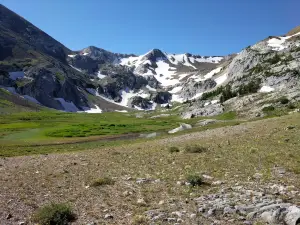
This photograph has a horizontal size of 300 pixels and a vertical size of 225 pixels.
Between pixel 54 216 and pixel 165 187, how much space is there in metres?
6.86

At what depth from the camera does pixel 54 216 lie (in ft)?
45.8

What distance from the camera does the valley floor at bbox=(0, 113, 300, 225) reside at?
1381 centimetres

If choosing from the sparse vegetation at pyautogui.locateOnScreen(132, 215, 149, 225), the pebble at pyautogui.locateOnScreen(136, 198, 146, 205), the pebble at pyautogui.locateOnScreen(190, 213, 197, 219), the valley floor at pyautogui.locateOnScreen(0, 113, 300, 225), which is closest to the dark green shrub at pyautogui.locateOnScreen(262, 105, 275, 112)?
the valley floor at pyautogui.locateOnScreen(0, 113, 300, 225)

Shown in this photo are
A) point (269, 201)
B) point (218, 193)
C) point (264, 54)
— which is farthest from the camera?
point (264, 54)

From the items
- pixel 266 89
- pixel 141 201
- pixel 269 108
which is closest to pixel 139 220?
pixel 141 201

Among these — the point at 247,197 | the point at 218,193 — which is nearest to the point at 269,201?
the point at 247,197

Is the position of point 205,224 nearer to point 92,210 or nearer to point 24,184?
point 92,210

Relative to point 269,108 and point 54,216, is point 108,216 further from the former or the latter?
point 269,108

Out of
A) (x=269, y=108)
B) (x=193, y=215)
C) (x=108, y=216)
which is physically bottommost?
(x=108, y=216)

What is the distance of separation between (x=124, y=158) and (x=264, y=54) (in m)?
183

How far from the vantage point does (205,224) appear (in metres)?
12.4

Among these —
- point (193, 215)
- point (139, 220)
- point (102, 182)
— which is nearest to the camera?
point (139, 220)

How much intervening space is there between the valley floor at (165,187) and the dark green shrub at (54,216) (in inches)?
20.5

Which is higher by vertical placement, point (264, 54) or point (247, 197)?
point (264, 54)
